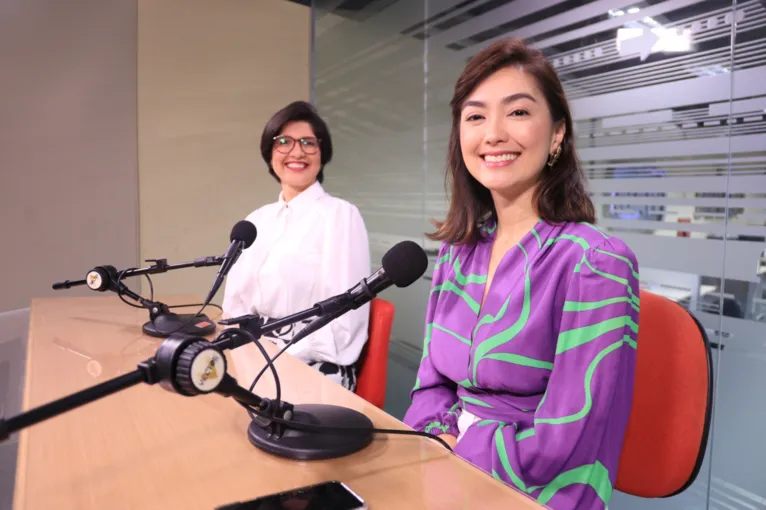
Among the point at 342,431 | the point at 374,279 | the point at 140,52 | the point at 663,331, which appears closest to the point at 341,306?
the point at 374,279

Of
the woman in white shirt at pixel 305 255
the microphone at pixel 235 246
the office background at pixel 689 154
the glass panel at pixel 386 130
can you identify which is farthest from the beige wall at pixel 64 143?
the microphone at pixel 235 246

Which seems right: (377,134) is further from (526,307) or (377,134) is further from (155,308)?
(526,307)

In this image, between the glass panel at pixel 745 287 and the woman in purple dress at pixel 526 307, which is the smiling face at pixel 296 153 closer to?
the woman in purple dress at pixel 526 307

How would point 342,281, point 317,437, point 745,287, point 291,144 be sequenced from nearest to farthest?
point 317,437 → point 745,287 → point 342,281 → point 291,144

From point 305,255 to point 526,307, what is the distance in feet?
3.69

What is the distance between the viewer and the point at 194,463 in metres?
0.88

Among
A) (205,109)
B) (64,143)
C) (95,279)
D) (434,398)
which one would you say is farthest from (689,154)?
(64,143)

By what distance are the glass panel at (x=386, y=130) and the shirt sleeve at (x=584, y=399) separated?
1620mm

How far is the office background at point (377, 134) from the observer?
1.63m

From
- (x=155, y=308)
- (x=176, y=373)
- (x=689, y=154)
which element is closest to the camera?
(x=176, y=373)

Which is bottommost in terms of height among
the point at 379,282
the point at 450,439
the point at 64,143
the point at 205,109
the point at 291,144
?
the point at 450,439

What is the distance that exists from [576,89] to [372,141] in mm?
1438

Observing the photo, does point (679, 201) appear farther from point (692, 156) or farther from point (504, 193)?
point (504, 193)

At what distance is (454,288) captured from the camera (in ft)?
4.49
